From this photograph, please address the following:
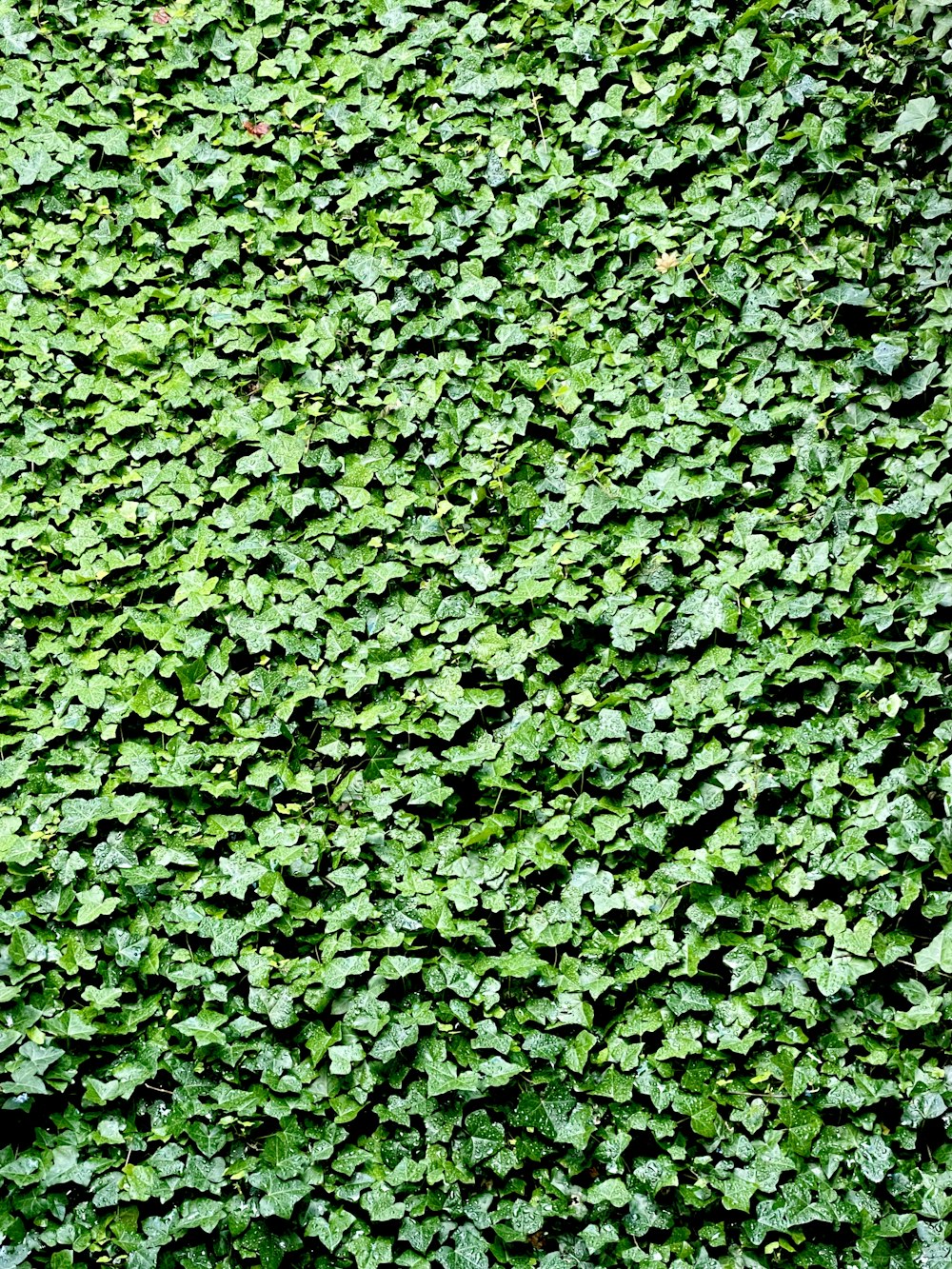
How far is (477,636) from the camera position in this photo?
2.61m

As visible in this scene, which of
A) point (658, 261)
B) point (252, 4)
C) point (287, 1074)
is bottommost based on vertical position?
point (287, 1074)

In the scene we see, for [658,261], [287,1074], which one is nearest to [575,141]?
[658,261]

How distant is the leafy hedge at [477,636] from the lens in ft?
7.22

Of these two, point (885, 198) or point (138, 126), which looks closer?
point (885, 198)

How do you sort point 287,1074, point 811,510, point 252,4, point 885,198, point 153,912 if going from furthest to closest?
point 252,4 → point 885,198 → point 811,510 → point 153,912 → point 287,1074

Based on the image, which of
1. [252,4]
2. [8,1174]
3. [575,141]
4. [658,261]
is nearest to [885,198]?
[658,261]

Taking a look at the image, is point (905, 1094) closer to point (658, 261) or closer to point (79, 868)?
point (79, 868)

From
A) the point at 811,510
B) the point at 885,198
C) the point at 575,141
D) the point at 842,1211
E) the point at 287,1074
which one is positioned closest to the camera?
the point at 842,1211

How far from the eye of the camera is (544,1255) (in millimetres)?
2143

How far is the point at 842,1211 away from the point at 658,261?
92.8 inches

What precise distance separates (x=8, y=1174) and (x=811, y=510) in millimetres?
2379

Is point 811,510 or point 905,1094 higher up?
point 811,510

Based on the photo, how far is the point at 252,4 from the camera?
3.30 meters

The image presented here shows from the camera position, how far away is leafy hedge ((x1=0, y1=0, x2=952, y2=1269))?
220cm
